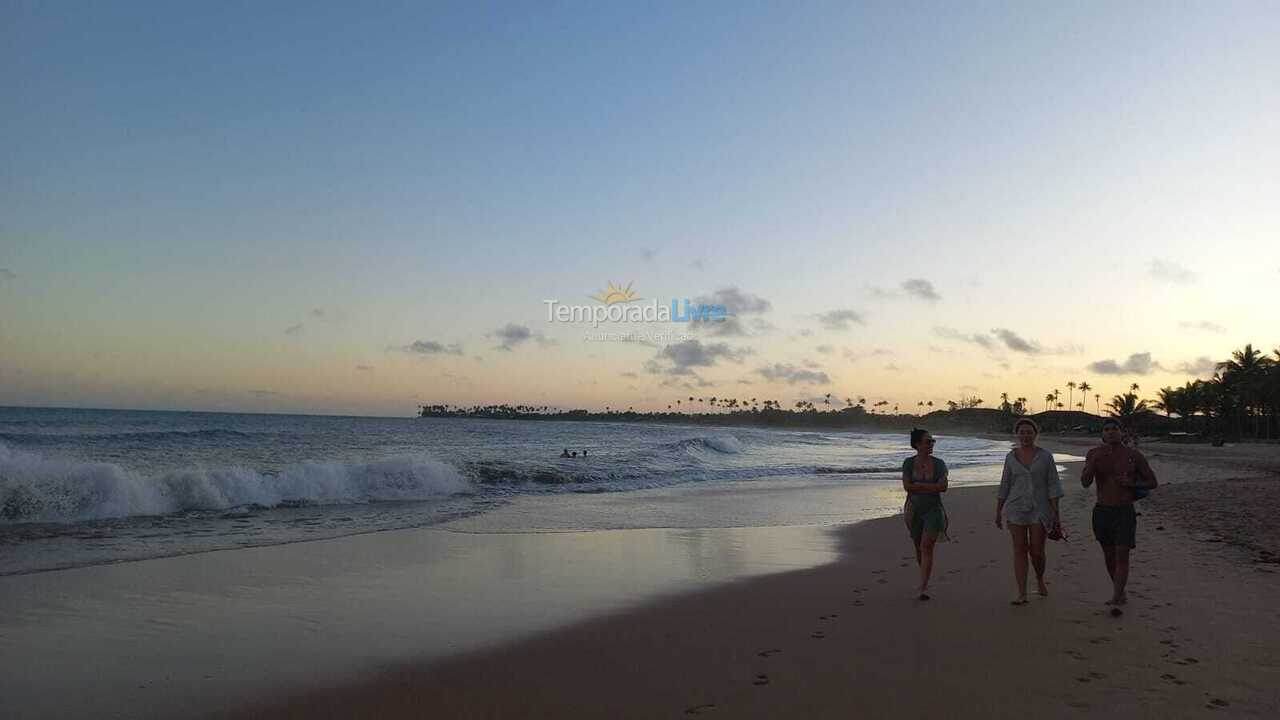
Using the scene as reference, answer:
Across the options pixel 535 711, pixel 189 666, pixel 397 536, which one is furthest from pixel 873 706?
pixel 397 536

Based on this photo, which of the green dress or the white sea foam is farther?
the white sea foam

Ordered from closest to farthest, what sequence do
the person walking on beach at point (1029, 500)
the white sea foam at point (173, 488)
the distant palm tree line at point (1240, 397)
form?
the person walking on beach at point (1029, 500) → the white sea foam at point (173, 488) → the distant palm tree line at point (1240, 397)

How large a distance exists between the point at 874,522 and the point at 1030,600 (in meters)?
7.82

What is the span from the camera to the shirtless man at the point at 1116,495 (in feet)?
23.3

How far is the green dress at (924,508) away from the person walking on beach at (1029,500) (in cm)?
60

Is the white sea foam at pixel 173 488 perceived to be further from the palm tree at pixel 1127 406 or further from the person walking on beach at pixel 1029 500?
the palm tree at pixel 1127 406

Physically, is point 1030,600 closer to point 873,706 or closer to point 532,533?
point 873,706

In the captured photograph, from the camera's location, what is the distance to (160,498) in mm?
16500

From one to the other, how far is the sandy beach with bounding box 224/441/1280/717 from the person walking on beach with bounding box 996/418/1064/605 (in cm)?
43

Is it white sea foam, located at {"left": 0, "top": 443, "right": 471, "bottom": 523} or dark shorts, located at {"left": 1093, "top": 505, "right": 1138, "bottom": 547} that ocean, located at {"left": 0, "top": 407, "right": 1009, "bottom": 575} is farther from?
dark shorts, located at {"left": 1093, "top": 505, "right": 1138, "bottom": 547}

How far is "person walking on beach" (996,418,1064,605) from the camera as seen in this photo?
7344 mm

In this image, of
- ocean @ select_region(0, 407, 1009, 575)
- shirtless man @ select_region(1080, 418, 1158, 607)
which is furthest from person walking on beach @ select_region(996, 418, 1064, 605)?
ocean @ select_region(0, 407, 1009, 575)

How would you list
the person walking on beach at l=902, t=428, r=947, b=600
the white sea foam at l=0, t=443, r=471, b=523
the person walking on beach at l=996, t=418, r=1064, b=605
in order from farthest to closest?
1. the white sea foam at l=0, t=443, r=471, b=523
2. the person walking on beach at l=902, t=428, r=947, b=600
3. the person walking on beach at l=996, t=418, r=1064, b=605

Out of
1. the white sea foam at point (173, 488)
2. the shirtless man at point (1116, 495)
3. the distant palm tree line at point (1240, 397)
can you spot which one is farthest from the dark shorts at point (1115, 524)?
the distant palm tree line at point (1240, 397)
